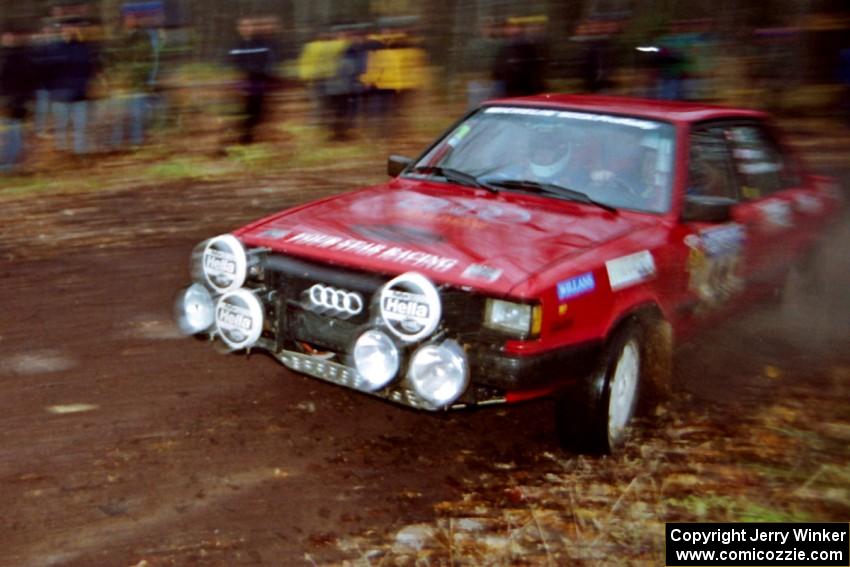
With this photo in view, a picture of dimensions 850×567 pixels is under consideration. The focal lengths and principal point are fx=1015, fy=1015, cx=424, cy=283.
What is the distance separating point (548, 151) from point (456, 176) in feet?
1.70

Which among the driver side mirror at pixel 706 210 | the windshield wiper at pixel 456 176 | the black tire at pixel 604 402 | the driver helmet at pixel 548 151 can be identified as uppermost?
the driver helmet at pixel 548 151

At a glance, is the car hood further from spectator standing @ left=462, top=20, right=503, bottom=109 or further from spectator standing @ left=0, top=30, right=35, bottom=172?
spectator standing @ left=0, top=30, right=35, bottom=172

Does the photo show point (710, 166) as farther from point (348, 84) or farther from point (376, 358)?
point (348, 84)

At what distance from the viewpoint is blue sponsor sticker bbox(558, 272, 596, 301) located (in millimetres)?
4305

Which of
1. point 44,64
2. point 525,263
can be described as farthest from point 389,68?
point 525,263

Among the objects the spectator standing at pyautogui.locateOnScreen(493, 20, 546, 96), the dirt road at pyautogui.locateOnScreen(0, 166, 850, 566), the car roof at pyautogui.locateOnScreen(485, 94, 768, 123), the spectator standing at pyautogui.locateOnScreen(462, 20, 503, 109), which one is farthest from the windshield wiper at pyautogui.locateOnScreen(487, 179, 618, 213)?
the spectator standing at pyautogui.locateOnScreen(493, 20, 546, 96)

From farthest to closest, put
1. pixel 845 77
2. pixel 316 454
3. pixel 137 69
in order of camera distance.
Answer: pixel 137 69
pixel 845 77
pixel 316 454

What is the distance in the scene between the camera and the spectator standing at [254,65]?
12477 mm

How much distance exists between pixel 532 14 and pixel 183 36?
6809 mm

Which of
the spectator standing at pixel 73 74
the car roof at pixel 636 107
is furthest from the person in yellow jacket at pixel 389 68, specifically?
the car roof at pixel 636 107

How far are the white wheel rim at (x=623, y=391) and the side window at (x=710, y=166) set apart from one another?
3.30ft

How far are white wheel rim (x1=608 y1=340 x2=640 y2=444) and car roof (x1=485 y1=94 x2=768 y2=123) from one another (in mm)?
1402

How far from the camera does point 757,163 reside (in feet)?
20.0

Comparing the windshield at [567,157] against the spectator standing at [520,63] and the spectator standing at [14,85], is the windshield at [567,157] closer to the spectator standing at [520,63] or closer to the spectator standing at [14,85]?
the spectator standing at [520,63]
